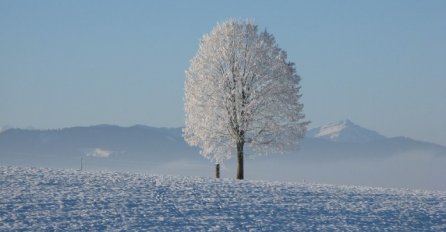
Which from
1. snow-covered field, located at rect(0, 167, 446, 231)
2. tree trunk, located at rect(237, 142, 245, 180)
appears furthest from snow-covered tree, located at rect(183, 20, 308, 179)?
snow-covered field, located at rect(0, 167, 446, 231)

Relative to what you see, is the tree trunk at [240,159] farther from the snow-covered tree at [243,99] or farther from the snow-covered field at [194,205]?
the snow-covered field at [194,205]

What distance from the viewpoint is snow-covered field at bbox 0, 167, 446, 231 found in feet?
93.6

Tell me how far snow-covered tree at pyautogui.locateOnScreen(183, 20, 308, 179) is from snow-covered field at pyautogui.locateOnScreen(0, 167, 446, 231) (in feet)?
27.3

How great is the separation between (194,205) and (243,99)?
59.1 feet

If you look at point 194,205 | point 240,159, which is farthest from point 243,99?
point 194,205

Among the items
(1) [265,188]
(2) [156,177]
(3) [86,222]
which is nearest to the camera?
(3) [86,222]

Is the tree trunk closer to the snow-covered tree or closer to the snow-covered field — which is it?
the snow-covered tree

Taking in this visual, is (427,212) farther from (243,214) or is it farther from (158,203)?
(158,203)

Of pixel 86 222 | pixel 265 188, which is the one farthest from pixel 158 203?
pixel 265 188

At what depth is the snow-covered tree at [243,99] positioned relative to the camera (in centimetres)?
4922

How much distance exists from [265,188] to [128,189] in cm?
807

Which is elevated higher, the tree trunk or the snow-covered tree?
the snow-covered tree

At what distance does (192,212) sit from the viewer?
30.9 m

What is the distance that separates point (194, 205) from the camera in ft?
106
